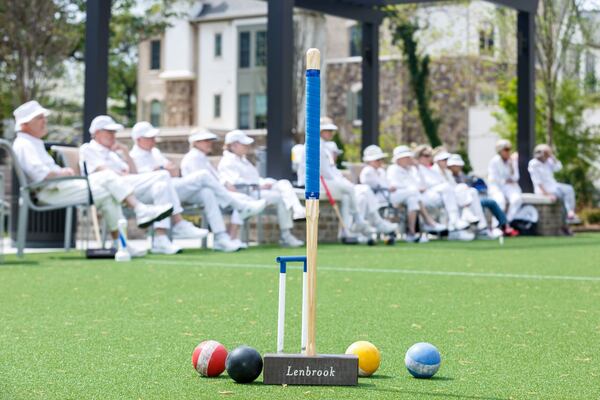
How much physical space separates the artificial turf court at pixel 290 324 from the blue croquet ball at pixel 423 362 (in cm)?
5

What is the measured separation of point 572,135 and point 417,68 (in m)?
11.6

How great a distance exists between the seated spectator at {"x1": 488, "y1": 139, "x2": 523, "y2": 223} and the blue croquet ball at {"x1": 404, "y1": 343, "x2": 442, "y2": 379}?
1684 cm

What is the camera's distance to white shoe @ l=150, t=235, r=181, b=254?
521 inches

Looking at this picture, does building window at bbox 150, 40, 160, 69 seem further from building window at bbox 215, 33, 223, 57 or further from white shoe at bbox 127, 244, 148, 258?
white shoe at bbox 127, 244, 148, 258

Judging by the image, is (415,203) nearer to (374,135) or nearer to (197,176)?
(374,135)


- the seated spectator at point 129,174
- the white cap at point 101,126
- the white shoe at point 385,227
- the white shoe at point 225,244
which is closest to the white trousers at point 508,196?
the white shoe at point 385,227

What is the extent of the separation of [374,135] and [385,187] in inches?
133

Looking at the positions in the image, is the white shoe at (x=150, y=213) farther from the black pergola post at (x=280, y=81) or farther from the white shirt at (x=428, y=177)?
the white shirt at (x=428, y=177)

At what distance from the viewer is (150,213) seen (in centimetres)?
1252

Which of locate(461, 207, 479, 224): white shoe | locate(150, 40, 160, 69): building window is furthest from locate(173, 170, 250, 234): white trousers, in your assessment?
locate(150, 40, 160, 69): building window

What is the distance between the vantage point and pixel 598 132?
34.1m

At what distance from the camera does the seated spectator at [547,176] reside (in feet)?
72.3

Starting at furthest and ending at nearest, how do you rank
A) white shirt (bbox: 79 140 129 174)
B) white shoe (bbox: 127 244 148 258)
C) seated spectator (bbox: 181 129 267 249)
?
1. seated spectator (bbox: 181 129 267 249)
2. white shirt (bbox: 79 140 129 174)
3. white shoe (bbox: 127 244 148 258)

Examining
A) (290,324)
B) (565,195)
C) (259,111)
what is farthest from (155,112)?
(290,324)
